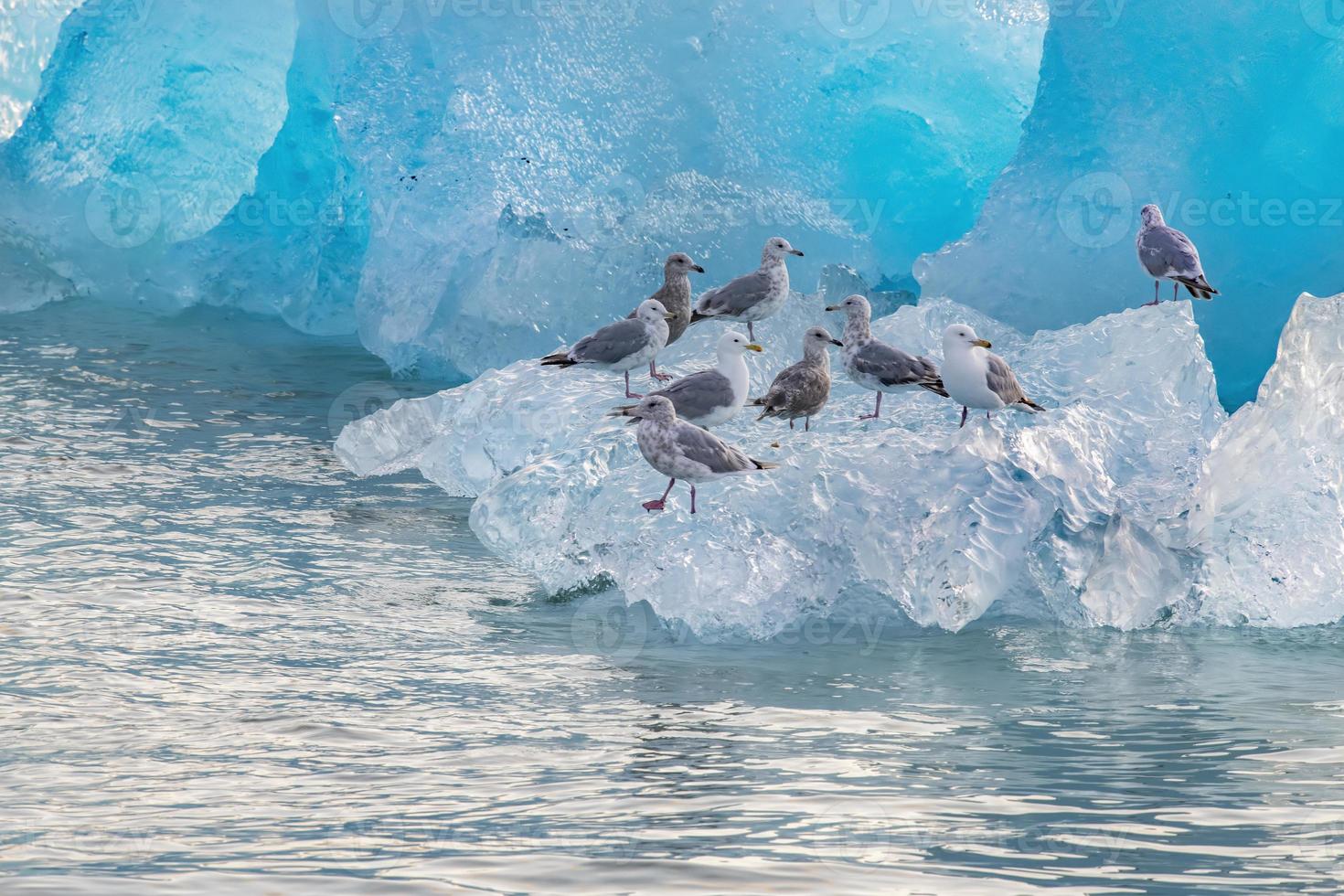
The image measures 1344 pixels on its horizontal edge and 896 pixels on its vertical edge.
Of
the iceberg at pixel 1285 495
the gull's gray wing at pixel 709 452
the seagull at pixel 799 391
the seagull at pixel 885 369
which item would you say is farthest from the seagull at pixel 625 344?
the iceberg at pixel 1285 495

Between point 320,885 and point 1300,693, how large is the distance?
313 cm

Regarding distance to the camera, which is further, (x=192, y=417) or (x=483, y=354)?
(x=483, y=354)

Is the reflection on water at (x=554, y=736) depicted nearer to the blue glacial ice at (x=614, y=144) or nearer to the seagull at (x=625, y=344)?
the seagull at (x=625, y=344)

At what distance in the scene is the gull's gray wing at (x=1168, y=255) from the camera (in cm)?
771

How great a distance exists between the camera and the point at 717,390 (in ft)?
22.5

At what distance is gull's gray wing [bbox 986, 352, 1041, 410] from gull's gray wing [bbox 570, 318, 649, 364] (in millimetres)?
1669

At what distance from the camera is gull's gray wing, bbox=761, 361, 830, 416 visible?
23.0 ft

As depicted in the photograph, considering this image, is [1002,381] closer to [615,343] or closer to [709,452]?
[709,452]

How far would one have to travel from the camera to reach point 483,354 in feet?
34.2

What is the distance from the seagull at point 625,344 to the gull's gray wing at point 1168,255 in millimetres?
2196

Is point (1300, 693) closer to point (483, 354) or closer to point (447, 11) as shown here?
point (483, 354)

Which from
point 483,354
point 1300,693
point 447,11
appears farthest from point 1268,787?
point 447,11

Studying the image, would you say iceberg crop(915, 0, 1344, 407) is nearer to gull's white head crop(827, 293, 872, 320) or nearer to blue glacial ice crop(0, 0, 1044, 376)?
blue glacial ice crop(0, 0, 1044, 376)

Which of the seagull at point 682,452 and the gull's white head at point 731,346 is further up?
the gull's white head at point 731,346
